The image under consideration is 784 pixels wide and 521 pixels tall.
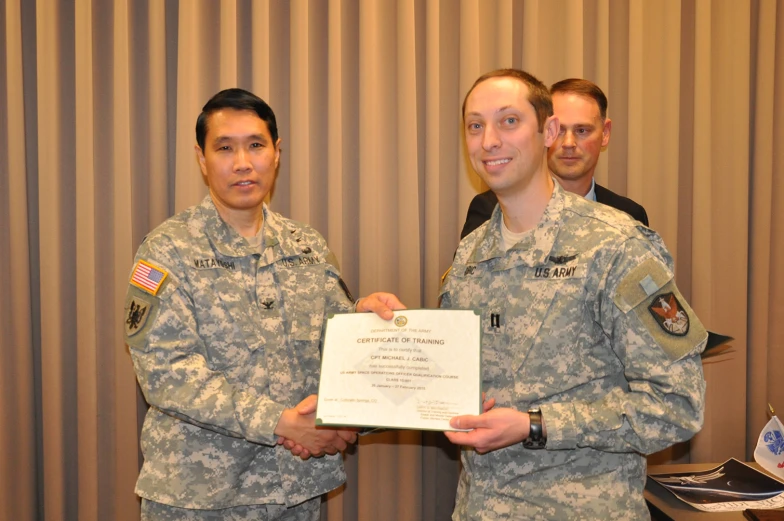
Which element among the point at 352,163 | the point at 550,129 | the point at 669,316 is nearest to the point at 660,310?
the point at 669,316

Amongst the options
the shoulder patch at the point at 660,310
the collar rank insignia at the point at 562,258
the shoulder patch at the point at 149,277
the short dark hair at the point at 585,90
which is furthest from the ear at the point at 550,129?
the shoulder patch at the point at 149,277

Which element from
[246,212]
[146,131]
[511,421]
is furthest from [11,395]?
[511,421]

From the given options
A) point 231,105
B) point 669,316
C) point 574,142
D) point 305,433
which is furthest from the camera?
point 574,142

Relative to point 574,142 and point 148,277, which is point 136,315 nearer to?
point 148,277

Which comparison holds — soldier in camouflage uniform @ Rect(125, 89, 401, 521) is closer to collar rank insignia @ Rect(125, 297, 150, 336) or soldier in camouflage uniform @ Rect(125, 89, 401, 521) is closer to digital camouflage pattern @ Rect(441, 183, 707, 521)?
collar rank insignia @ Rect(125, 297, 150, 336)

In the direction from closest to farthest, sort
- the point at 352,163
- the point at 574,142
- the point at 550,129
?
the point at 550,129 < the point at 574,142 < the point at 352,163

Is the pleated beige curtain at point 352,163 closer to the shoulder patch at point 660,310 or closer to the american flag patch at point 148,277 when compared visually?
the american flag patch at point 148,277

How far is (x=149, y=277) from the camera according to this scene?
1972 mm

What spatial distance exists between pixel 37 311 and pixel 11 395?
1.29ft

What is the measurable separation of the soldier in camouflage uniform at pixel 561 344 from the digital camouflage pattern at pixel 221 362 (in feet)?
1.98

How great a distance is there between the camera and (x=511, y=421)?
1602mm

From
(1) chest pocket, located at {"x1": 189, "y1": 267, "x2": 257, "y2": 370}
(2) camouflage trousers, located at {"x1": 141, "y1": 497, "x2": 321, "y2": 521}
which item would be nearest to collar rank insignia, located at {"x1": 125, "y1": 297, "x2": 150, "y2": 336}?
(1) chest pocket, located at {"x1": 189, "y1": 267, "x2": 257, "y2": 370}

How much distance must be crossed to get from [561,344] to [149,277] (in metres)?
1.22

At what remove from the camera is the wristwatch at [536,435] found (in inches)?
63.2
